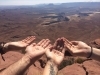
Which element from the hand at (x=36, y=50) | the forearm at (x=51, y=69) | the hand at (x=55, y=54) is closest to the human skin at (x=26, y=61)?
the hand at (x=36, y=50)

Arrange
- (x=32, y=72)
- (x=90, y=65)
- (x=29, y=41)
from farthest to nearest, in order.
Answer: (x=90, y=65)
(x=32, y=72)
(x=29, y=41)

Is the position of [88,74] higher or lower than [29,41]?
lower

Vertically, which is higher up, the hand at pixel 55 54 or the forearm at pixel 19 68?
the hand at pixel 55 54

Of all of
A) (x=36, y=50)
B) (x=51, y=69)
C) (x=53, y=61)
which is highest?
(x=36, y=50)

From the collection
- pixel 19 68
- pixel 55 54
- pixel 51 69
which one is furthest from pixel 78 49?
pixel 19 68

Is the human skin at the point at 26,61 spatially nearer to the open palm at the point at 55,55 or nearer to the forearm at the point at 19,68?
the forearm at the point at 19,68

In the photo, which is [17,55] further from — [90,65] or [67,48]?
[67,48]

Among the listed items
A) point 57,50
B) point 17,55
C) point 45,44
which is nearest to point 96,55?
point 57,50

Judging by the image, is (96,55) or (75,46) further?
(75,46)

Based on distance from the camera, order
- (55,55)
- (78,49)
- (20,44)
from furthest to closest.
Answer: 1. (20,44)
2. (78,49)
3. (55,55)

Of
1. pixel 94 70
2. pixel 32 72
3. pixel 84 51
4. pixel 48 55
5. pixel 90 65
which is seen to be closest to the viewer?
pixel 48 55

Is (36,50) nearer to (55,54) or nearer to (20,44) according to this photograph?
(55,54)
